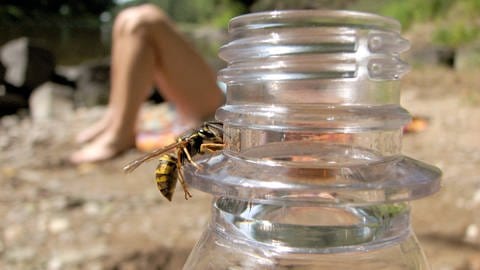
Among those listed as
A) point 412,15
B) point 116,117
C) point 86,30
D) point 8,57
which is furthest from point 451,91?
point 86,30

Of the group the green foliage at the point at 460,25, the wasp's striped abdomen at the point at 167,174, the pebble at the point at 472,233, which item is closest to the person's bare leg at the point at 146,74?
the pebble at the point at 472,233

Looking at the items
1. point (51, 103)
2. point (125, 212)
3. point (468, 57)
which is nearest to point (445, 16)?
point (468, 57)

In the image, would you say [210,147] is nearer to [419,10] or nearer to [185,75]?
[185,75]

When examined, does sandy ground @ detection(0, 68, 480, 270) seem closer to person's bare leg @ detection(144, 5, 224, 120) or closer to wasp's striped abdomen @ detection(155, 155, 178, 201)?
person's bare leg @ detection(144, 5, 224, 120)

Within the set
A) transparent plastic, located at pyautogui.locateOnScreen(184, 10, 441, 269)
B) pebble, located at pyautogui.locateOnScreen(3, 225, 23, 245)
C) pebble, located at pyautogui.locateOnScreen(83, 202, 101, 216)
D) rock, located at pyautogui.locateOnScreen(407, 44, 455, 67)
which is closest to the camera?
transparent plastic, located at pyautogui.locateOnScreen(184, 10, 441, 269)

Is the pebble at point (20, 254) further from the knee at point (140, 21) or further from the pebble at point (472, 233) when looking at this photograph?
the knee at point (140, 21)

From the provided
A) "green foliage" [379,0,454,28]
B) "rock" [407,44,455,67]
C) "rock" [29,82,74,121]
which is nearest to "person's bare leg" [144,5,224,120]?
"rock" [29,82,74,121]
